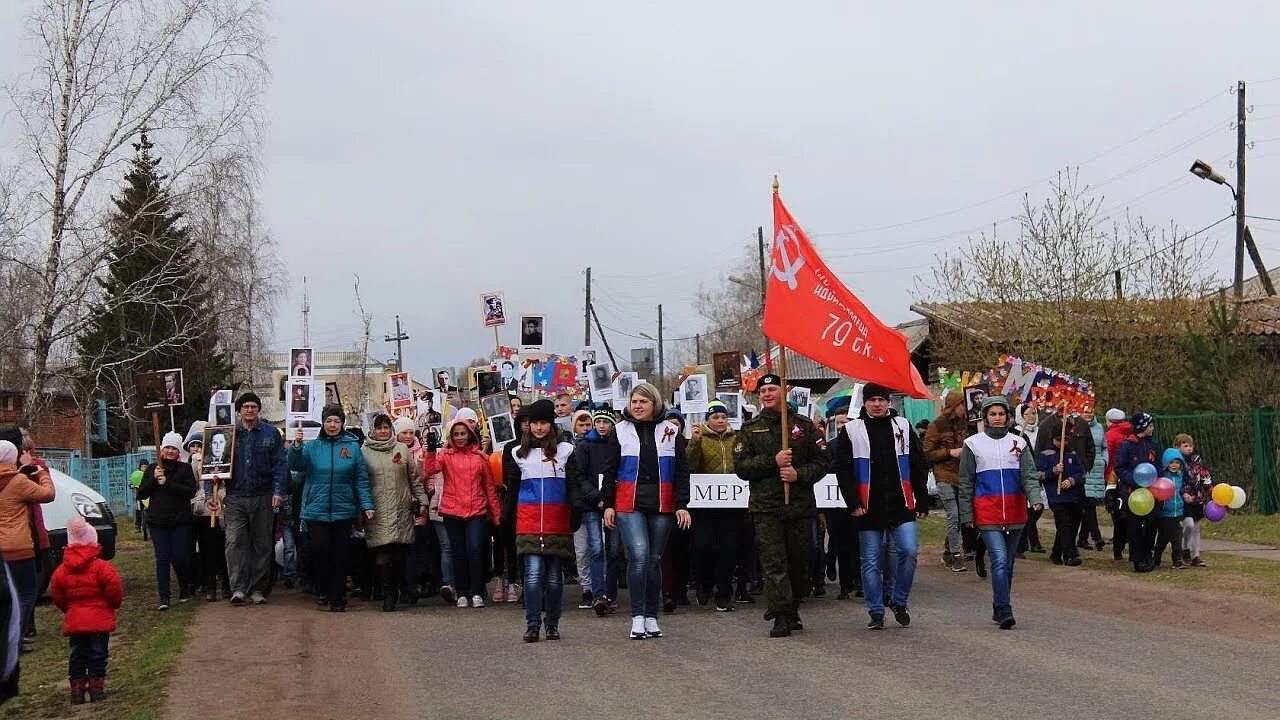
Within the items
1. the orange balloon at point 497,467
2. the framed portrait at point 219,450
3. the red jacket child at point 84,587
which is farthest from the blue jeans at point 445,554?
the red jacket child at point 84,587

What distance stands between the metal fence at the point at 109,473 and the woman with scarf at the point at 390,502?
917 inches

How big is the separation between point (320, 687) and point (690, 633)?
343 centimetres

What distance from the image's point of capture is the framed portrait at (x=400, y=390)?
2184 centimetres

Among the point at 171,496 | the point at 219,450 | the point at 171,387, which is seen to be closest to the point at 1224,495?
the point at 219,450

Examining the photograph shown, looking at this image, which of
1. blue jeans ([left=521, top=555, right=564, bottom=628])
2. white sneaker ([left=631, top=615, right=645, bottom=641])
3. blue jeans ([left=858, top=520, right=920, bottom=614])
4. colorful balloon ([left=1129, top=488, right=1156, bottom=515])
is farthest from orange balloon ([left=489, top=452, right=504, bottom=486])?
colorful balloon ([left=1129, top=488, right=1156, bottom=515])

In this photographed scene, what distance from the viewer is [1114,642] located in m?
10.4

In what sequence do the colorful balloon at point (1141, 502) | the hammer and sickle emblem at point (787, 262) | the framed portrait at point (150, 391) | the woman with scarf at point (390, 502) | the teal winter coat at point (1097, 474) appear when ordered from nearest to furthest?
the hammer and sickle emblem at point (787, 262) < the woman with scarf at point (390, 502) < the colorful balloon at point (1141, 502) < the framed portrait at point (150, 391) < the teal winter coat at point (1097, 474)

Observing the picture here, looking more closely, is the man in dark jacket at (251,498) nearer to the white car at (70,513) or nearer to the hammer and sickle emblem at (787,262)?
the white car at (70,513)

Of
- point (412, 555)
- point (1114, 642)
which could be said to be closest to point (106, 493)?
point (412, 555)

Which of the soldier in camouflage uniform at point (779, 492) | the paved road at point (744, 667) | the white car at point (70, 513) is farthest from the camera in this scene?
the white car at point (70, 513)

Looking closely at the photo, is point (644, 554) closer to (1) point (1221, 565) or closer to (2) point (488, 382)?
(1) point (1221, 565)

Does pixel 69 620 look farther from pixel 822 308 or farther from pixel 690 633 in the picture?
pixel 822 308

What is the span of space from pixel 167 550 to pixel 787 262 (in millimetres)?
7236

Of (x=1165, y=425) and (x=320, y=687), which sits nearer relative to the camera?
(x=320, y=687)
